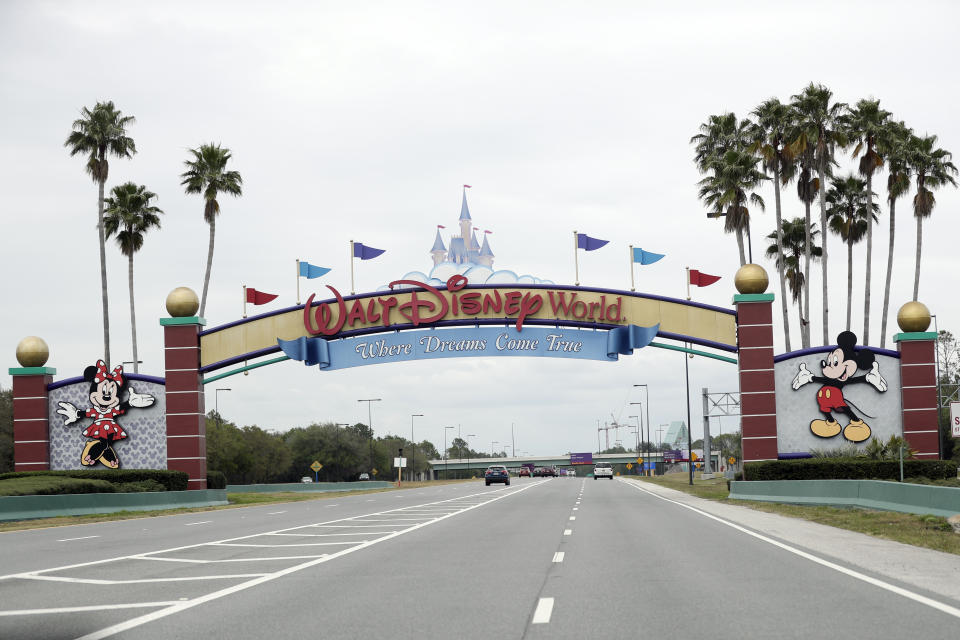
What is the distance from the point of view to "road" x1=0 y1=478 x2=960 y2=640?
372 inches

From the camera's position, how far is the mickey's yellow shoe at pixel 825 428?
4266 cm

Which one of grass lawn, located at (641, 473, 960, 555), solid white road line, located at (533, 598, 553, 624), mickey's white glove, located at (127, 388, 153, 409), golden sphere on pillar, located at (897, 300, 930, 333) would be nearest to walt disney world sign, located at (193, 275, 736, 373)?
mickey's white glove, located at (127, 388, 153, 409)

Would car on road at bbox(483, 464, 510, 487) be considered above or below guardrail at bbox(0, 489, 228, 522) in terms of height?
below

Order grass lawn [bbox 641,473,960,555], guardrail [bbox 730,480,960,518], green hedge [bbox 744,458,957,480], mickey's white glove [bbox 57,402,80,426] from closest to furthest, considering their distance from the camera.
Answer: grass lawn [bbox 641,473,960,555] → guardrail [bbox 730,480,960,518] → green hedge [bbox 744,458,957,480] → mickey's white glove [bbox 57,402,80,426]

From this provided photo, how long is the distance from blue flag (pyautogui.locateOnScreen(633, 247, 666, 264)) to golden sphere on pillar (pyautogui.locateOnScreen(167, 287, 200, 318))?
20.1 metres

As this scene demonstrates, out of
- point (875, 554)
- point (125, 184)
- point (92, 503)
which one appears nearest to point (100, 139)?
point (125, 184)

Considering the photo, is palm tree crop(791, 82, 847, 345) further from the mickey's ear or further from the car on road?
the car on road

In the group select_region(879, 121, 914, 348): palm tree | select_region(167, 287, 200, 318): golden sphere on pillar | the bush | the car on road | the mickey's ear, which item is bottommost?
the car on road

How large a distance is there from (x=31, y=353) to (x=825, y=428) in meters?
34.9

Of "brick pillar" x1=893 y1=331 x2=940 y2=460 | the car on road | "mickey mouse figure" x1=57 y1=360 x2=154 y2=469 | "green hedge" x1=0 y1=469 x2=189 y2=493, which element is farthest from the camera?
the car on road

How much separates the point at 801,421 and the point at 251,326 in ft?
79.6

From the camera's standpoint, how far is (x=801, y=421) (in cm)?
4297

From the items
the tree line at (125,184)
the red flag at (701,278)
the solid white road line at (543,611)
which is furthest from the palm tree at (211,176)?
the solid white road line at (543,611)

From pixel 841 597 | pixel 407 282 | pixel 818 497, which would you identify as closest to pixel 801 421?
pixel 818 497
